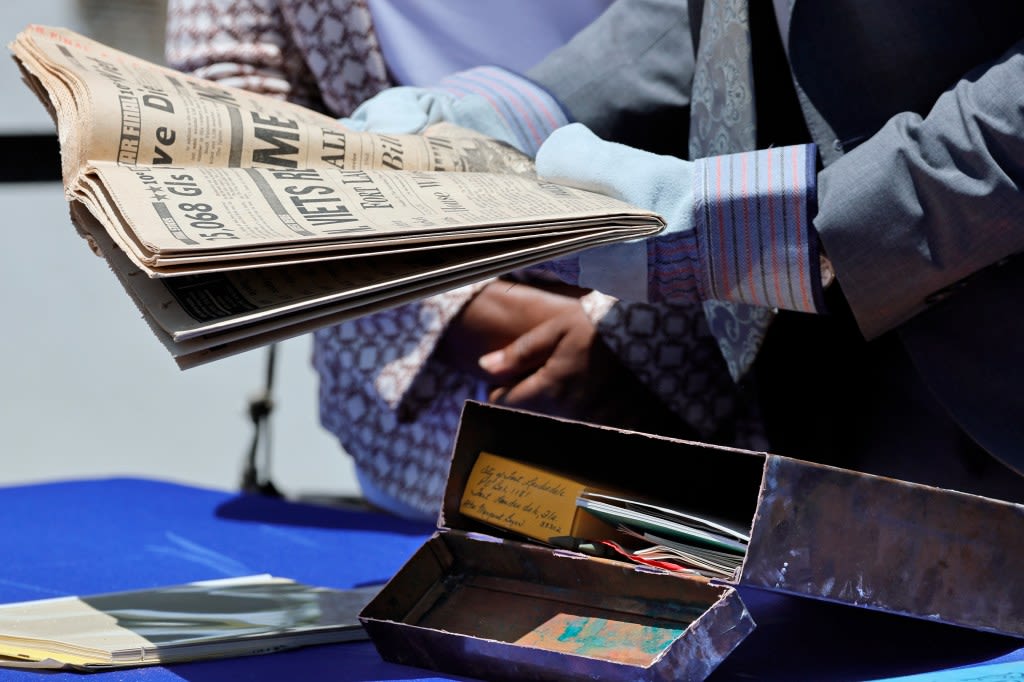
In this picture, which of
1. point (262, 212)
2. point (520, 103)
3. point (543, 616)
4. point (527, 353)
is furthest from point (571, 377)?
point (262, 212)

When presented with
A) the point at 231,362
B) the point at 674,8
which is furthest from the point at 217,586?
the point at 231,362

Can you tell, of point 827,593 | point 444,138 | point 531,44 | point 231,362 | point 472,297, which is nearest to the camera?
point 827,593

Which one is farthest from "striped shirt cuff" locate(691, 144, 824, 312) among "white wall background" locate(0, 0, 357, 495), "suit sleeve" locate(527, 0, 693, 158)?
"white wall background" locate(0, 0, 357, 495)

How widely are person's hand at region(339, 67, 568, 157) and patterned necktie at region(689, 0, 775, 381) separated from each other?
15 cm

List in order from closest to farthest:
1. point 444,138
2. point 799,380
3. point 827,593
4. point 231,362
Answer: point 827,593, point 444,138, point 799,380, point 231,362

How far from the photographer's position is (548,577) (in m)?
0.81

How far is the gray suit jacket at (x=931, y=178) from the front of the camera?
829 millimetres

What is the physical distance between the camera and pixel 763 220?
2.87ft

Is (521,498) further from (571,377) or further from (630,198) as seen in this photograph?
(571,377)

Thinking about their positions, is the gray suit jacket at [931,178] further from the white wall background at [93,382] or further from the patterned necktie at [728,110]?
the white wall background at [93,382]

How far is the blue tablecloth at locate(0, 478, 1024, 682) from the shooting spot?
772 millimetres

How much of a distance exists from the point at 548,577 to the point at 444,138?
0.35m

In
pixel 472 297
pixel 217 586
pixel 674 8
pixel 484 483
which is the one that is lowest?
pixel 217 586

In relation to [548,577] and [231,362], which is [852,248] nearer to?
[548,577]
